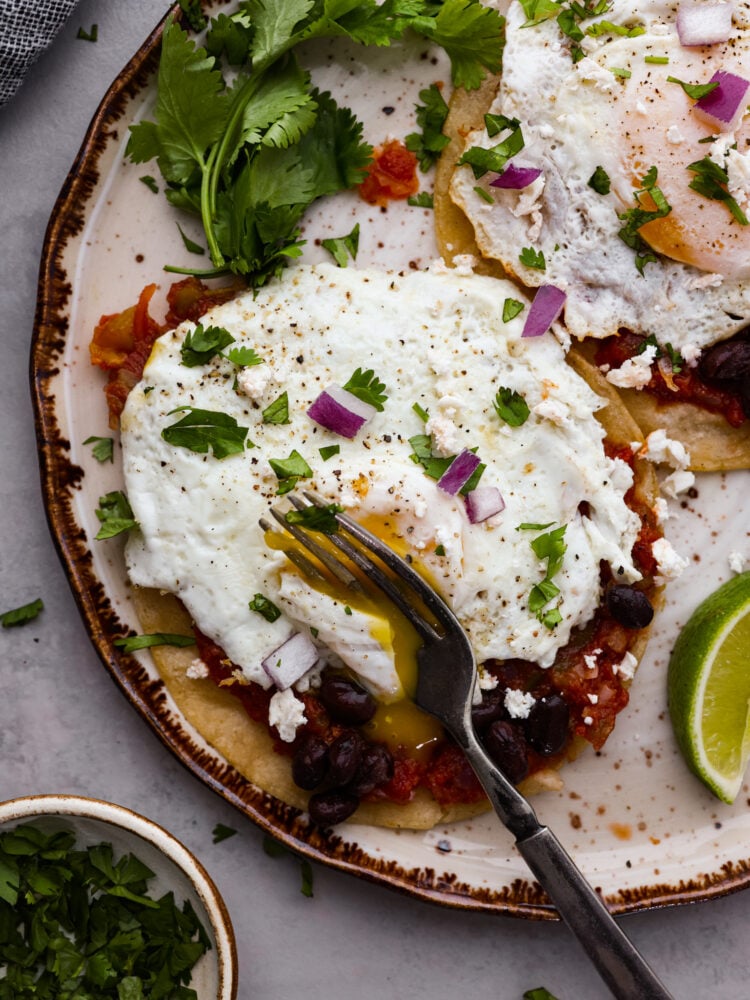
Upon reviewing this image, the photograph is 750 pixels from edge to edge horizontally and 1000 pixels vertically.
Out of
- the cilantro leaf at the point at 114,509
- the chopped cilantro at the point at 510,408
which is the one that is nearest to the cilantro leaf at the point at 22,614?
the cilantro leaf at the point at 114,509

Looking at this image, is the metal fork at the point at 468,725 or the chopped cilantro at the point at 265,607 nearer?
the metal fork at the point at 468,725

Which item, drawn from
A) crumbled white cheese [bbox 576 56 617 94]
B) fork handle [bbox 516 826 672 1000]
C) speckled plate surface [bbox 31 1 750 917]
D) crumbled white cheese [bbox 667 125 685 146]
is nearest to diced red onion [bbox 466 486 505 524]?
speckled plate surface [bbox 31 1 750 917]

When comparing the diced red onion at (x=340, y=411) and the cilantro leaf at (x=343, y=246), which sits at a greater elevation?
the cilantro leaf at (x=343, y=246)

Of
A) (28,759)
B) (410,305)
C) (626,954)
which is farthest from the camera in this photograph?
(28,759)

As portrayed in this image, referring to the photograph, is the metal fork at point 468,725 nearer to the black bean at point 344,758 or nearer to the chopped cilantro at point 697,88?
the black bean at point 344,758

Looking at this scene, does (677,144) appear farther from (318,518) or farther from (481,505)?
(318,518)

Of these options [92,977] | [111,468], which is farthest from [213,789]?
[111,468]

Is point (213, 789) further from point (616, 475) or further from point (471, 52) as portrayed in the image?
point (471, 52)
